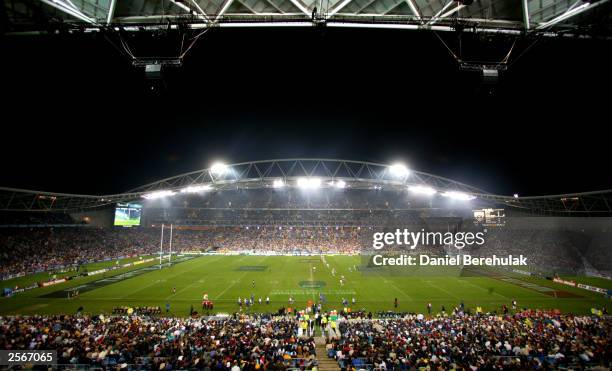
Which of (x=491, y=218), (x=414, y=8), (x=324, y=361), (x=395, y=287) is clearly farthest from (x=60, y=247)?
(x=491, y=218)

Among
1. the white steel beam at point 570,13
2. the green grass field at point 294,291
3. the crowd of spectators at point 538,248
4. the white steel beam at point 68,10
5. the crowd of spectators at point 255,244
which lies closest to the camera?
the white steel beam at point 570,13

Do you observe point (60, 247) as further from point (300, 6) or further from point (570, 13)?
point (570, 13)

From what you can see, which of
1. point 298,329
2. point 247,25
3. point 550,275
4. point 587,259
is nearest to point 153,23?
point 247,25

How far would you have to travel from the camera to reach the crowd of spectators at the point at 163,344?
12621mm

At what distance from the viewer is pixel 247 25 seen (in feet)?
31.2

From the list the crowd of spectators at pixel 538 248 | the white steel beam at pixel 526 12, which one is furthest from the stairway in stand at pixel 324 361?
the crowd of spectators at pixel 538 248

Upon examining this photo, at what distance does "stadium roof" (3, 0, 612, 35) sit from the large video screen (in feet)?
231

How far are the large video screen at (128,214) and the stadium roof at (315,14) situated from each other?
70.6 m

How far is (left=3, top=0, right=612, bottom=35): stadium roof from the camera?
8.93 meters

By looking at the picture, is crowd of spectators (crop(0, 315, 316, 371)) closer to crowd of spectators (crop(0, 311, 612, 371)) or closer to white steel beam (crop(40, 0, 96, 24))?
crowd of spectators (crop(0, 311, 612, 371))

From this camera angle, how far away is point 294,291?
34.9m

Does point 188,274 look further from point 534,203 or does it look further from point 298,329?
point 534,203

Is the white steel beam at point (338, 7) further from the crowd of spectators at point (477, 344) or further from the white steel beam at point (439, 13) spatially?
the crowd of spectators at point (477, 344)

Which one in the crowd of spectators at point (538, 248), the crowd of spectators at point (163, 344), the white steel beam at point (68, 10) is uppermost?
the white steel beam at point (68, 10)
